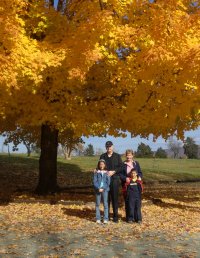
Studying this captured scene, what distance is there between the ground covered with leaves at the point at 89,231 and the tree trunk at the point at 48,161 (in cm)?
241

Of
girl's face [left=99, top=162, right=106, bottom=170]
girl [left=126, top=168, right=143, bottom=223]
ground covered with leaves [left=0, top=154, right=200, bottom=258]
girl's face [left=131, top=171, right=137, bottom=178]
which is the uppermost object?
girl's face [left=99, top=162, right=106, bottom=170]

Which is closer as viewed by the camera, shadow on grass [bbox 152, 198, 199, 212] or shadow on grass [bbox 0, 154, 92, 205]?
shadow on grass [bbox 152, 198, 199, 212]

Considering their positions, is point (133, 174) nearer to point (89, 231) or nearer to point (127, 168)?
point (127, 168)

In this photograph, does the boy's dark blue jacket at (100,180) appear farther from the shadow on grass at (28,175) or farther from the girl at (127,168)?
the shadow on grass at (28,175)

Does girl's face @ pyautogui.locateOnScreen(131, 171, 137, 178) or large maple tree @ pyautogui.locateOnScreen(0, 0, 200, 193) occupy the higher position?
large maple tree @ pyautogui.locateOnScreen(0, 0, 200, 193)

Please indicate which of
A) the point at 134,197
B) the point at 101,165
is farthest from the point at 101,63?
the point at 134,197

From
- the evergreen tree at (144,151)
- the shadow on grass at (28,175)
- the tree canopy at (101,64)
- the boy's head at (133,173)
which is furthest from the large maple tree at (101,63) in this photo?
the evergreen tree at (144,151)

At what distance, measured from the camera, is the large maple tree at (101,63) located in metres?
10.9

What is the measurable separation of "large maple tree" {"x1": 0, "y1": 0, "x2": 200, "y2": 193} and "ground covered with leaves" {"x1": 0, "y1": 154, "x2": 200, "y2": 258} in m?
2.60

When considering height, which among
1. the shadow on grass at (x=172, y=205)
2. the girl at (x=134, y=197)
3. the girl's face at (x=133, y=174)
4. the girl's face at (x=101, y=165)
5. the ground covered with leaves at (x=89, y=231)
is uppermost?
the girl's face at (x=101, y=165)

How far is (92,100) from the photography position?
14.1 metres

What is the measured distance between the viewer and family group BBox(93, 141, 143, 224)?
10.6 meters

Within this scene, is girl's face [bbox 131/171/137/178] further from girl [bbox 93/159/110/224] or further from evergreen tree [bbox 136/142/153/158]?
evergreen tree [bbox 136/142/153/158]

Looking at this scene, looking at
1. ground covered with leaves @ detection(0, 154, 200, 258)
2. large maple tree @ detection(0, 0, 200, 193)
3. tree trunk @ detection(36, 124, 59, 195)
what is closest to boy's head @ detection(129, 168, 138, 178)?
ground covered with leaves @ detection(0, 154, 200, 258)
